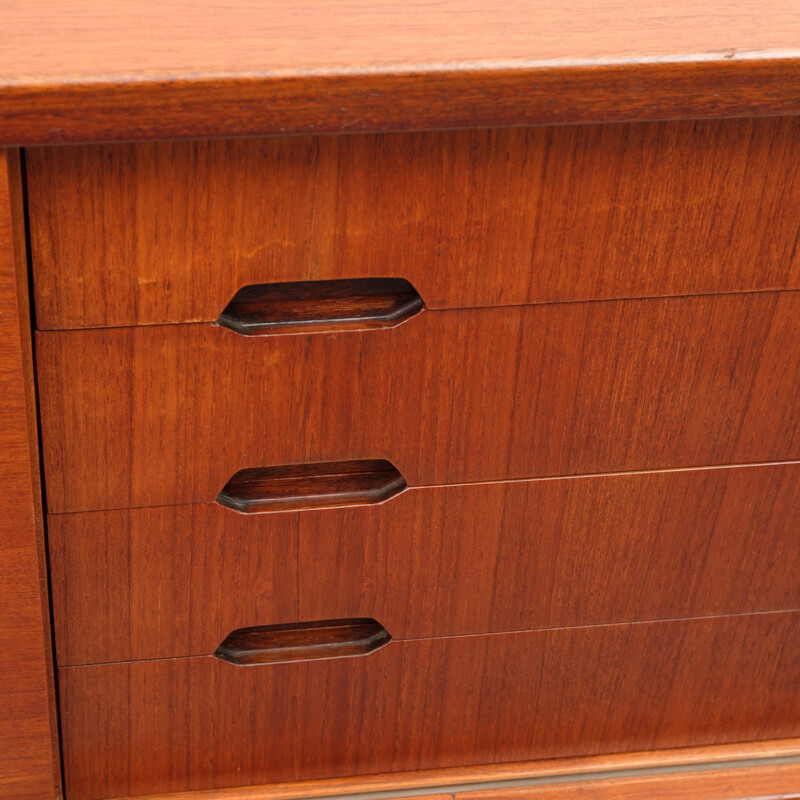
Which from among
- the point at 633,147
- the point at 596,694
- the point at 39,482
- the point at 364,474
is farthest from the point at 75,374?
the point at 596,694

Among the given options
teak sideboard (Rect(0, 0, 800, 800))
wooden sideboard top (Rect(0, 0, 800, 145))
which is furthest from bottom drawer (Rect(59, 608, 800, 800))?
wooden sideboard top (Rect(0, 0, 800, 145))

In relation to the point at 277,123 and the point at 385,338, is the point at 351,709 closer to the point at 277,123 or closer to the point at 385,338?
the point at 385,338

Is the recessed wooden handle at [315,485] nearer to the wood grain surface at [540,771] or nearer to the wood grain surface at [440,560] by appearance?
the wood grain surface at [440,560]

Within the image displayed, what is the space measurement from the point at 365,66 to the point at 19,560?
320 mm

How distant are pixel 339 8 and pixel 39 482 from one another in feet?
0.96

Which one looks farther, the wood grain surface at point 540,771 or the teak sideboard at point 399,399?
the wood grain surface at point 540,771

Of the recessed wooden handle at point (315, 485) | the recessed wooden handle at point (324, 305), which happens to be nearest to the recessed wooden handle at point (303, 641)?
the recessed wooden handle at point (315, 485)

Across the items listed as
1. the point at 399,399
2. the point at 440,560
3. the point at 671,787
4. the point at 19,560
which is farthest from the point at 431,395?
the point at 671,787

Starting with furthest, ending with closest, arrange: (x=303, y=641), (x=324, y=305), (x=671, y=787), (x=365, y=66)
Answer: (x=671, y=787)
(x=303, y=641)
(x=324, y=305)
(x=365, y=66)

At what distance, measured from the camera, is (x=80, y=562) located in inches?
26.3

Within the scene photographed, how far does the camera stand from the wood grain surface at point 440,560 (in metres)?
0.67

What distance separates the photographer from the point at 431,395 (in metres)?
0.65

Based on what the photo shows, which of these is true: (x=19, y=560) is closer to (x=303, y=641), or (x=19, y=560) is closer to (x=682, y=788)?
(x=303, y=641)

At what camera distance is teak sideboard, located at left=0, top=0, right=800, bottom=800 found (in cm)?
53
